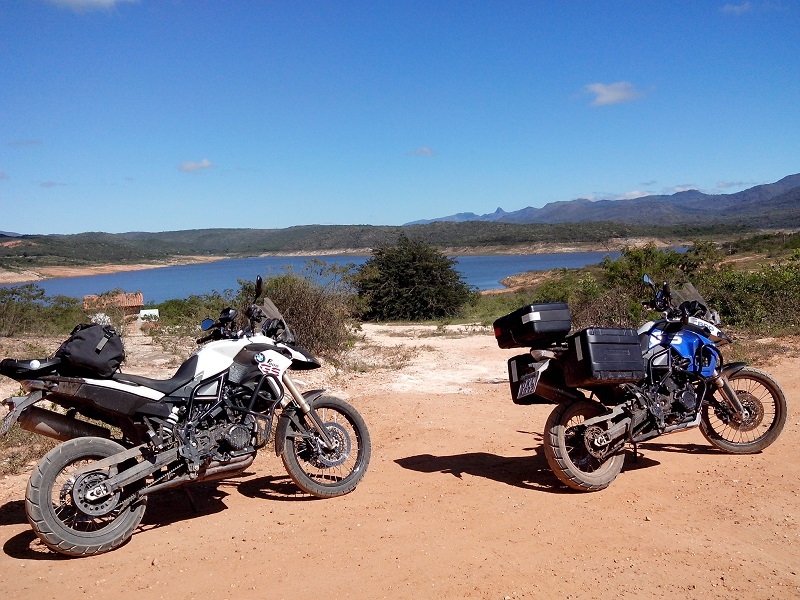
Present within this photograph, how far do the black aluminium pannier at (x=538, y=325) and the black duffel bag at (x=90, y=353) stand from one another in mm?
2607

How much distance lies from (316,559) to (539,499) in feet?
5.55

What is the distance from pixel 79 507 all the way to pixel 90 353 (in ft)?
3.00

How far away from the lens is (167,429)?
431 centimetres

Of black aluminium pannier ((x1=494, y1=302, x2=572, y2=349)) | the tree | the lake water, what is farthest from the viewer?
the lake water

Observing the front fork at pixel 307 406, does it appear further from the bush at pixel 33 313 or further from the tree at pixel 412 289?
the tree at pixel 412 289

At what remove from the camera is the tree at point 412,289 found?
1117 inches

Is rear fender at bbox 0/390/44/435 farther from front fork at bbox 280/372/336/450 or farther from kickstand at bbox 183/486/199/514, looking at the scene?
front fork at bbox 280/372/336/450

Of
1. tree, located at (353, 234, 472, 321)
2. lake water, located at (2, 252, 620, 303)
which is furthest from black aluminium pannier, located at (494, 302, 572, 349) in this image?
tree, located at (353, 234, 472, 321)

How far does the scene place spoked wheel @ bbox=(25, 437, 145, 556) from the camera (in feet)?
12.4

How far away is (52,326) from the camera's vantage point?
15.0m

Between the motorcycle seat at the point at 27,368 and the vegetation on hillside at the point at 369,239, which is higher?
the vegetation on hillside at the point at 369,239

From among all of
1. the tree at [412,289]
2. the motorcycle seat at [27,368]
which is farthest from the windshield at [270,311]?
the tree at [412,289]

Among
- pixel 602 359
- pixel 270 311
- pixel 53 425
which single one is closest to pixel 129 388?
pixel 53 425

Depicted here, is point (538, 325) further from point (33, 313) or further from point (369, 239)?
point (369, 239)
